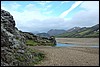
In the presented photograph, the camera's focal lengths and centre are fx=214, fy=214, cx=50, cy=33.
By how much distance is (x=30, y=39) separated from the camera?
354 ft

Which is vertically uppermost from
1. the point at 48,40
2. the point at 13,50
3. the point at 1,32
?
the point at 1,32

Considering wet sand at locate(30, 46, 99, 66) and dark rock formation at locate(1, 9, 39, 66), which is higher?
dark rock formation at locate(1, 9, 39, 66)

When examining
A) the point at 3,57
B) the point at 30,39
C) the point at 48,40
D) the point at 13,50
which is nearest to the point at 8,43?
the point at 13,50

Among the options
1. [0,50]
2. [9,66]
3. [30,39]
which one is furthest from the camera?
[30,39]

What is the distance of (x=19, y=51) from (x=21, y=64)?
399 centimetres

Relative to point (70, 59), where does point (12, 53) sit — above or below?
above

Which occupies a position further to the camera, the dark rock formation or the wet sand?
the wet sand

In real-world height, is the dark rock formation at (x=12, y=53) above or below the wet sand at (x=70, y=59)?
above

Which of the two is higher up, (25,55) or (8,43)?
(8,43)

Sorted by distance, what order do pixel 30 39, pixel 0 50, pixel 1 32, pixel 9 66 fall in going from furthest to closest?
pixel 30 39 → pixel 1 32 → pixel 0 50 → pixel 9 66

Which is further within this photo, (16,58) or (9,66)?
(16,58)

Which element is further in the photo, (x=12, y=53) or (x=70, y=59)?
(x=70, y=59)

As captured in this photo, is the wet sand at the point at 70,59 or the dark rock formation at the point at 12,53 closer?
the dark rock formation at the point at 12,53

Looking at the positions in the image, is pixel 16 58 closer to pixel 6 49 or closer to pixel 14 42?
pixel 6 49
